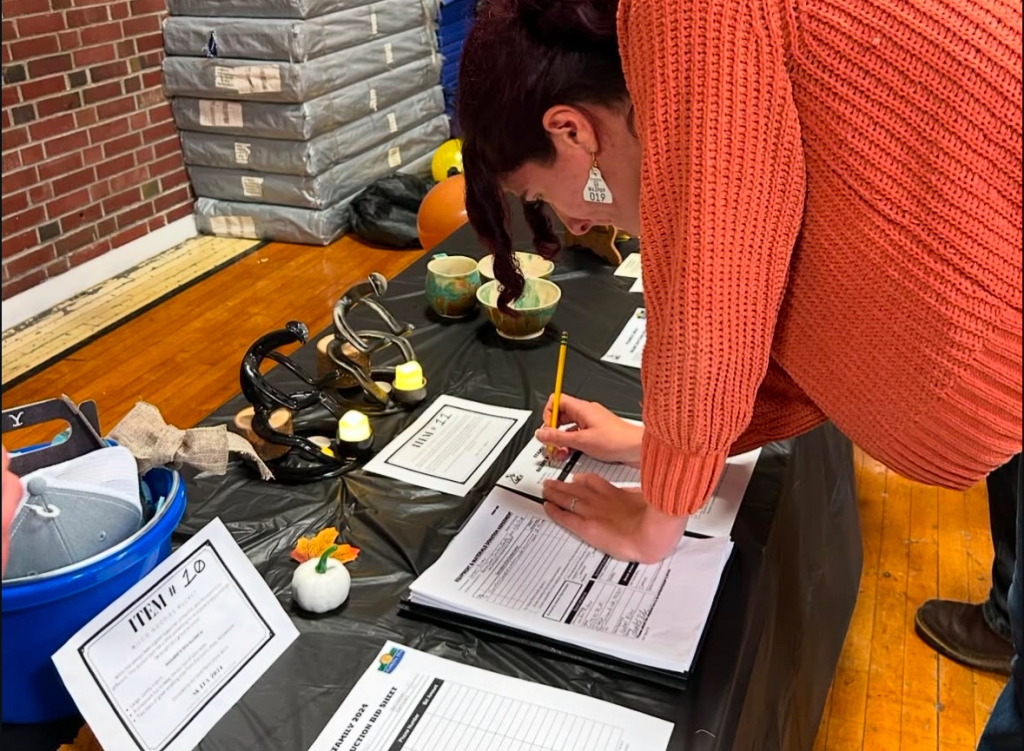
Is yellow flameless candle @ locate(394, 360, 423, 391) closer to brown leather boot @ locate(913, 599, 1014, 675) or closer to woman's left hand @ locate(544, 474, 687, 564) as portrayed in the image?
woman's left hand @ locate(544, 474, 687, 564)

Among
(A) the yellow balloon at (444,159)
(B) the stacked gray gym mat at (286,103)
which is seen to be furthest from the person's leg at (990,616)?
(A) the yellow balloon at (444,159)

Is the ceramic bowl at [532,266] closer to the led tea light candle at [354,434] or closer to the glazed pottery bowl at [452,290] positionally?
the glazed pottery bowl at [452,290]

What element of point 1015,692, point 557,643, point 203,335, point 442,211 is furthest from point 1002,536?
point 203,335

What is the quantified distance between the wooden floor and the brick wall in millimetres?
423

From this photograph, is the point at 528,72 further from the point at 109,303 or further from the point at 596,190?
the point at 109,303

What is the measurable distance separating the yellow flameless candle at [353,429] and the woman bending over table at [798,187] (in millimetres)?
455

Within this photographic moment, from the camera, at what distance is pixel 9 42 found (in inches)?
114

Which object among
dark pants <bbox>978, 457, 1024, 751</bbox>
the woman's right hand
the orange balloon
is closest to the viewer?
dark pants <bbox>978, 457, 1024, 751</bbox>

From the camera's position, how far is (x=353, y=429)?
4.16 feet

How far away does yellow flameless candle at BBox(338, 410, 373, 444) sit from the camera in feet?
4.14

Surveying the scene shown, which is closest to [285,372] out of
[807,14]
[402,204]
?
[807,14]

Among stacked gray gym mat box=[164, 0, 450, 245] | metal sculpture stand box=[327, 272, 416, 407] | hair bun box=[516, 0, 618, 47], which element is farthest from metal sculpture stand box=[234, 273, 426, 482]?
→ stacked gray gym mat box=[164, 0, 450, 245]

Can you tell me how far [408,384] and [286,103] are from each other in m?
2.46

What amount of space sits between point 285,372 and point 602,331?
544mm
